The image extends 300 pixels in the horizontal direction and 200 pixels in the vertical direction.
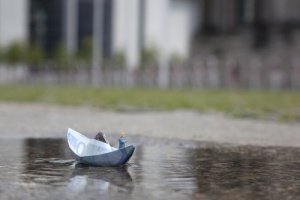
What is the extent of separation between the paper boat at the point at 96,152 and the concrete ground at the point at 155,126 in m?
4.27

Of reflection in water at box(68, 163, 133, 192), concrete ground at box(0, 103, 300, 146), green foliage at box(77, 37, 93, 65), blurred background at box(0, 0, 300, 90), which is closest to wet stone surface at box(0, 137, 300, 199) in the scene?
reflection in water at box(68, 163, 133, 192)

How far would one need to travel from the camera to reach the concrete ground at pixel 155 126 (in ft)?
45.6

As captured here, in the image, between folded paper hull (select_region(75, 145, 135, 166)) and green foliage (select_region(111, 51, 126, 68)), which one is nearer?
folded paper hull (select_region(75, 145, 135, 166))

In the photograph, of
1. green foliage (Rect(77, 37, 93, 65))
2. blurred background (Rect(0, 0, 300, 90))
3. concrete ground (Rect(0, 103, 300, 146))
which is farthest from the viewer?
green foliage (Rect(77, 37, 93, 65))

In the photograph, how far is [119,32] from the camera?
7350cm

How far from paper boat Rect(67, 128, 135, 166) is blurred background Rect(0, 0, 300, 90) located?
92.8 feet

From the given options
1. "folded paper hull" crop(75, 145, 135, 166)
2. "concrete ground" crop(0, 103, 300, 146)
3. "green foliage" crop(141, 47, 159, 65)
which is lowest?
"concrete ground" crop(0, 103, 300, 146)

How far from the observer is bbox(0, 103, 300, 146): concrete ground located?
13.9m

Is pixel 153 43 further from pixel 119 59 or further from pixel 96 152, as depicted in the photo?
pixel 96 152

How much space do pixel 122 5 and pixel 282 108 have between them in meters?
53.3

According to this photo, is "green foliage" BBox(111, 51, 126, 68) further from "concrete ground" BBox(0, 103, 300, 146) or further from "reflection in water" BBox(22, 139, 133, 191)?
"reflection in water" BBox(22, 139, 133, 191)

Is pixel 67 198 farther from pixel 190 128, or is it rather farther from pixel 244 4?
pixel 244 4

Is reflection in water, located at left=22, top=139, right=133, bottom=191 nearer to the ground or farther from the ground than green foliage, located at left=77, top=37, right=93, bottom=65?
nearer to the ground

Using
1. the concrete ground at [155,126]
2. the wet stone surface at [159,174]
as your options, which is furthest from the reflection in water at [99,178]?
the concrete ground at [155,126]
